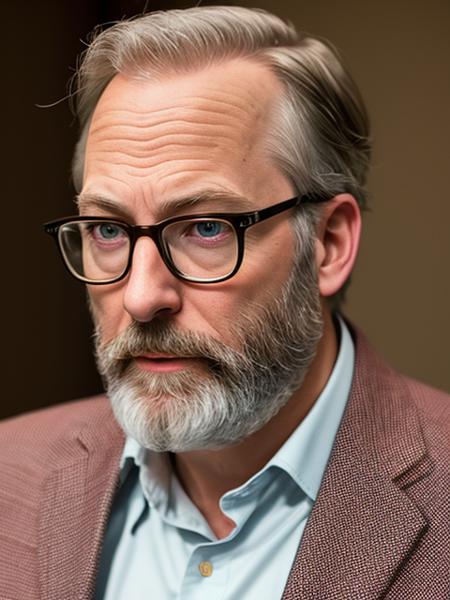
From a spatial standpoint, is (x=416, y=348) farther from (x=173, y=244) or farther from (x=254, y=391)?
(x=173, y=244)

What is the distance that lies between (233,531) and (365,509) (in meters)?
0.21

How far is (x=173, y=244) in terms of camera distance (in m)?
1.18

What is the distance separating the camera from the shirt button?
1224mm

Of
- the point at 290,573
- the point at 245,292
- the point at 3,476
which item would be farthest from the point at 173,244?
the point at 3,476

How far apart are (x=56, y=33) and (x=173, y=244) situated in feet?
2.78

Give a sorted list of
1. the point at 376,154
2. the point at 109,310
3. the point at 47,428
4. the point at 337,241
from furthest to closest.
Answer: the point at 376,154 → the point at 47,428 → the point at 337,241 → the point at 109,310

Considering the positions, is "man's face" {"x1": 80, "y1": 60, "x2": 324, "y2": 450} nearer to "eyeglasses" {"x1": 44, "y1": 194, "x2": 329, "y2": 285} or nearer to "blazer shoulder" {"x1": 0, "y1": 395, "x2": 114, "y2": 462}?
"eyeglasses" {"x1": 44, "y1": 194, "x2": 329, "y2": 285}

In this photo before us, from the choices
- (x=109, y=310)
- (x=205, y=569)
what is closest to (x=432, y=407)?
(x=205, y=569)

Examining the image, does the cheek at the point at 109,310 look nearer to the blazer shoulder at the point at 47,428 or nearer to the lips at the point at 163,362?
the lips at the point at 163,362

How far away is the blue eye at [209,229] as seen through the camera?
1.18 metres

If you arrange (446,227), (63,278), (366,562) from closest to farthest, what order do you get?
(366,562) < (446,227) < (63,278)

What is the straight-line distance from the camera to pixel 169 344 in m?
1.17

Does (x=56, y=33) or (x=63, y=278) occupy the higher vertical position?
(x=56, y=33)

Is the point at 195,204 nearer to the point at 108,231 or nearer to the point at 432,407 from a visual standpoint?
the point at 108,231
